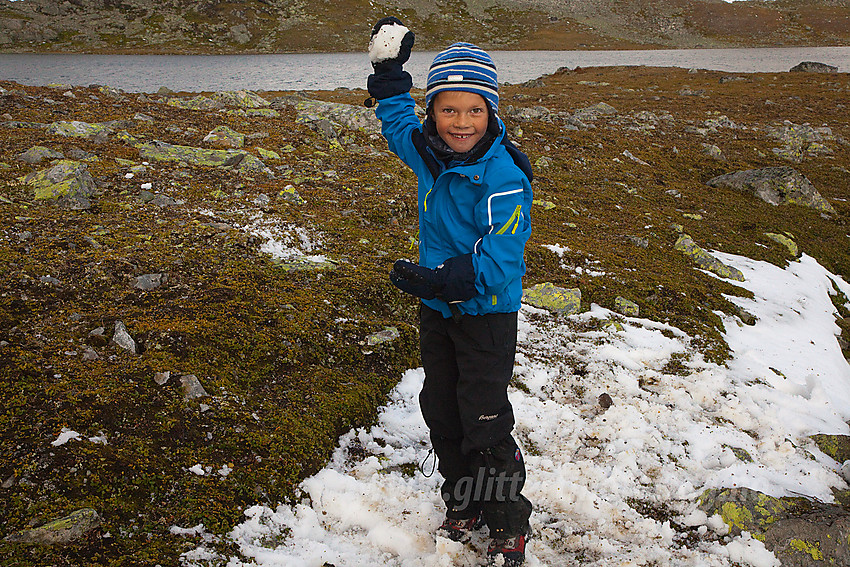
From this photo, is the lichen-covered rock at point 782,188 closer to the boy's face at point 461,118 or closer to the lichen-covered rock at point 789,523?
the lichen-covered rock at point 789,523

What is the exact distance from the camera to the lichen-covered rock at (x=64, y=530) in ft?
9.57

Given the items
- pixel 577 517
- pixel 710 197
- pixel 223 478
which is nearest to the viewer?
pixel 223 478

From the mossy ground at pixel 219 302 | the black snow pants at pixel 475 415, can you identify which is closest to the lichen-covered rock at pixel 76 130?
the mossy ground at pixel 219 302

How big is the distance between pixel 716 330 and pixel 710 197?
8.04 metres

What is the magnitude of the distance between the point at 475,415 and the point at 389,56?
2.65m

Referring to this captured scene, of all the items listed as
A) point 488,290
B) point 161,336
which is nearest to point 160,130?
point 161,336

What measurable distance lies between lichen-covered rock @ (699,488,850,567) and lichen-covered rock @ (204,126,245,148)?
10.5 m

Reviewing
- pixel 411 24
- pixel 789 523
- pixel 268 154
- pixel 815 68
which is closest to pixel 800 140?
pixel 268 154

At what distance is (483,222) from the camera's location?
10.3ft

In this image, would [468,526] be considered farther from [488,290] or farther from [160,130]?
[160,130]

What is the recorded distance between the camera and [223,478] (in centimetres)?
376

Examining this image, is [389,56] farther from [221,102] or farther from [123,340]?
[221,102]

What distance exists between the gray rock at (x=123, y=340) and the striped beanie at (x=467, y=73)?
11.0 feet

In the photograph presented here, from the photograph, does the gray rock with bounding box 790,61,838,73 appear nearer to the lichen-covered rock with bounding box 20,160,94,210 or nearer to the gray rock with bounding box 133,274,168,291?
the lichen-covered rock with bounding box 20,160,94,210
